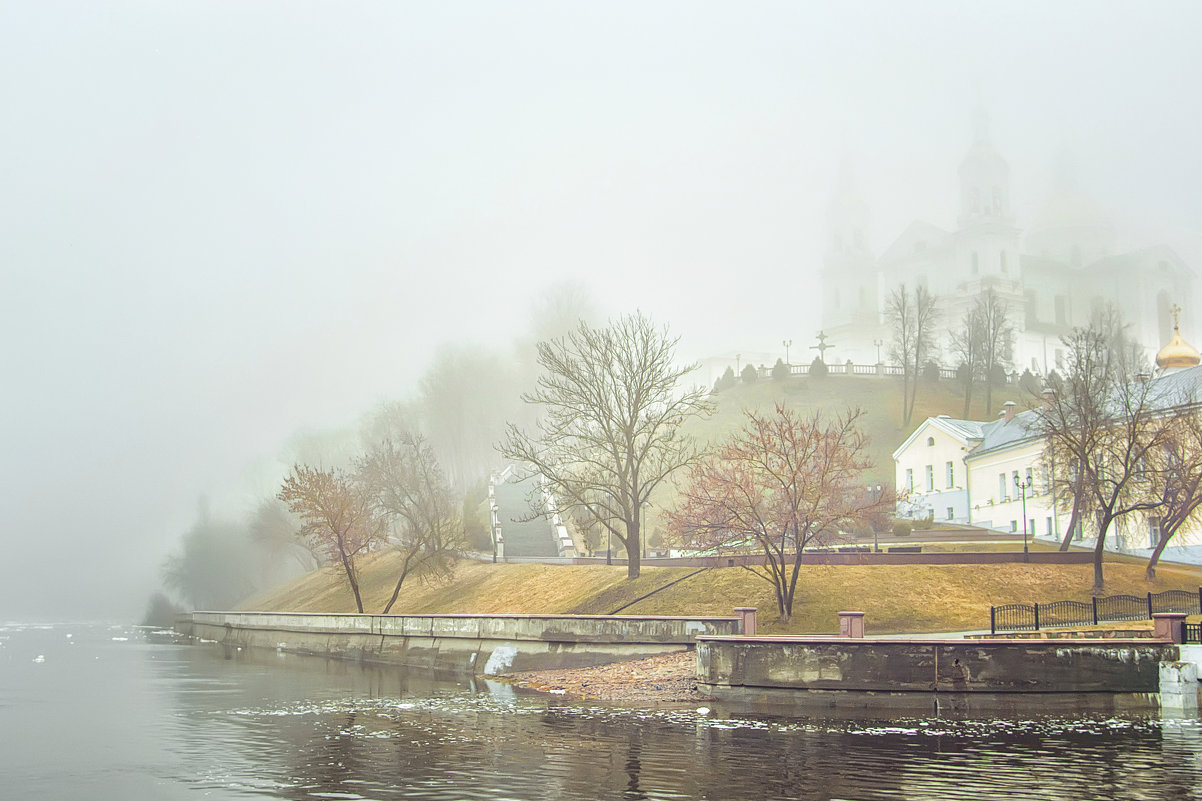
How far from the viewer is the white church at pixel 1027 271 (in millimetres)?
137000

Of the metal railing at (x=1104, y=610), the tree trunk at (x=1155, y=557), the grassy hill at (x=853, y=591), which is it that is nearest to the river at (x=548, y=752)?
the grassy hill at (x=853, y=591)

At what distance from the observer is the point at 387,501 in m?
74.9

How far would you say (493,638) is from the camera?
45.1 meters

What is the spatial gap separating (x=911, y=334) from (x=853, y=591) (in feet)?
278

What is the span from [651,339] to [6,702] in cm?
3454

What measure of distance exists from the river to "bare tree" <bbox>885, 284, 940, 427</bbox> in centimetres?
8634

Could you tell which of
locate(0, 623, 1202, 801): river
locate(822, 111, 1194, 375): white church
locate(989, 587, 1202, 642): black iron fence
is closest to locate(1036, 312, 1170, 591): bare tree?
locate(989, 587, 1202, 642): black iron fence

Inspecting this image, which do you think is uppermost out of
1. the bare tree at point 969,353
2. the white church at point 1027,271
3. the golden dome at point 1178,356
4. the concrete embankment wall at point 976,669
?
the white church at point 1027,271

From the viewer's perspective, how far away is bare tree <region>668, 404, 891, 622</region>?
43.4 metres

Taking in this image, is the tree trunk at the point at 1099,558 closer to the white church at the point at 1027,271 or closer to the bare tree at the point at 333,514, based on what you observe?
the bare tree at the point at 333,514

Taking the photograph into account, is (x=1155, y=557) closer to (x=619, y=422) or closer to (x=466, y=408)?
(x=619, y=422)

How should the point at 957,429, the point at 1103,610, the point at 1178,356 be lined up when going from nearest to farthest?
the point at 1103,610
the point at 1178,356
the point at 957,429

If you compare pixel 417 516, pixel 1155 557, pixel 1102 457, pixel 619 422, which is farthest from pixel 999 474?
pixel 417 516

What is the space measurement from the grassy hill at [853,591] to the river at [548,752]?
13871 mm
